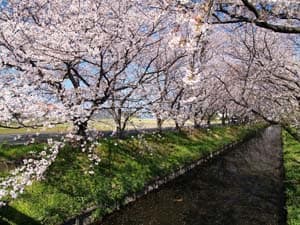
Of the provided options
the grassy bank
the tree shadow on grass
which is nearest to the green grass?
the grassy bank

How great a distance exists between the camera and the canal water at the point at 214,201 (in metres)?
13.1

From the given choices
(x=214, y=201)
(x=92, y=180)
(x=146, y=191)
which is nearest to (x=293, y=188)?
(x=214, y=201)

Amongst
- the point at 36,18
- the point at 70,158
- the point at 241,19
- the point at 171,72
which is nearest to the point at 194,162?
the point at 171,72

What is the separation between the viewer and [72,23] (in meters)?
12.0

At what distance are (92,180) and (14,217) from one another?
399 centimetres

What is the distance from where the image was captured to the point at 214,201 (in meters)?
15.5

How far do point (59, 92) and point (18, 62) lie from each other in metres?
1.87

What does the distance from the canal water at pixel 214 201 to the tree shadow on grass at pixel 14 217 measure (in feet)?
9.44

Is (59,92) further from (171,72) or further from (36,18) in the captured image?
(171,72)

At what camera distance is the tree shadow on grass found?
33.2ft

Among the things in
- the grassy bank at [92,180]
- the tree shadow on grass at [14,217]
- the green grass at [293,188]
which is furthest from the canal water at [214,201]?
the tree shadow on grass at [14,217]

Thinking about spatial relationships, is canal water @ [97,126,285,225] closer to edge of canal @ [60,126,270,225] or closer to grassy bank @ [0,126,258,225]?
edge of canal @ [60,126,270,225]

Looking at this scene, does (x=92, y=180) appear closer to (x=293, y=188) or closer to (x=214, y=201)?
(x=214, y=201)

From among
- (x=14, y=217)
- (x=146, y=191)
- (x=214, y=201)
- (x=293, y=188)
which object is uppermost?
(x=14, y=217)
